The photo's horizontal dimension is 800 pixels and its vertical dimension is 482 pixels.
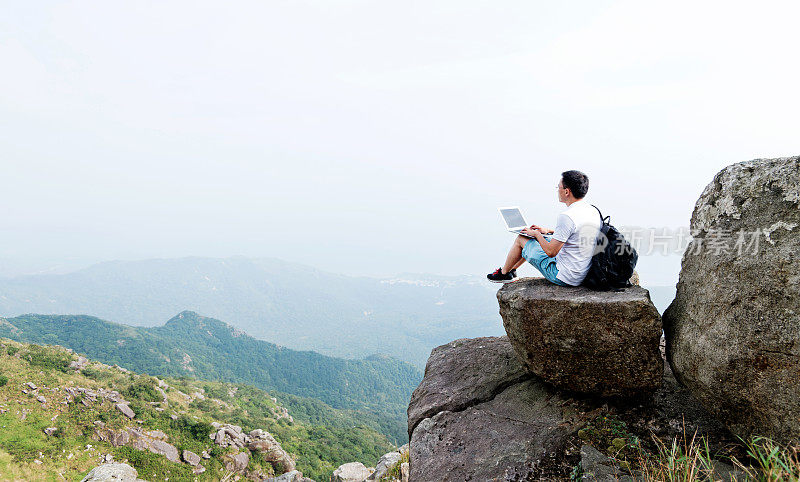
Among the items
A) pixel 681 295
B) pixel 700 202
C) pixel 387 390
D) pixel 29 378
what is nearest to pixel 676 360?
pixel 681 295

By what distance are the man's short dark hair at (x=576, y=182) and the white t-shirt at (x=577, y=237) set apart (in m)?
0.16

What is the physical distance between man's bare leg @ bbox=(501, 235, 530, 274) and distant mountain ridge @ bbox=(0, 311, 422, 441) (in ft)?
381

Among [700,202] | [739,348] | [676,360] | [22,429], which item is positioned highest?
[700,202]

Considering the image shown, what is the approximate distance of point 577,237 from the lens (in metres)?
6.45

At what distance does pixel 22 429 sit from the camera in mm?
40688

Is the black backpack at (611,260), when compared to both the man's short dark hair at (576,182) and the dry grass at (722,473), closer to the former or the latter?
the man's short dark hair at (576,182)

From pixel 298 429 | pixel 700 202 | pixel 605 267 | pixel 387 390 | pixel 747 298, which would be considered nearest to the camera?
pixel 747 298

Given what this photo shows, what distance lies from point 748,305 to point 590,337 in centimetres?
195

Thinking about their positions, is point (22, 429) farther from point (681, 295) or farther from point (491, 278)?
point (681, 295)

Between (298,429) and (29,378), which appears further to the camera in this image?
(298,429)

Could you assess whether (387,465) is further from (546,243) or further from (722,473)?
(722,473)

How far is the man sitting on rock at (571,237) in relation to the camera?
6.44 m

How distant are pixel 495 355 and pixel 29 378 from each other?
6391cm

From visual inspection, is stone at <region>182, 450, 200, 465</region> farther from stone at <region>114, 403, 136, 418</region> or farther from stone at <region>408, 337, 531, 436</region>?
stone at <region>408, 337, 531, 436</region>
